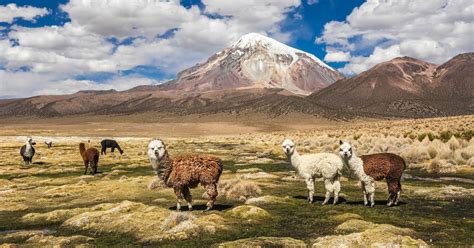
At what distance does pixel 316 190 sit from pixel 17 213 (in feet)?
41.0

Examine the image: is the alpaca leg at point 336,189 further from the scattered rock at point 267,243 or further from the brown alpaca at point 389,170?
the scattered rock at point 267,243

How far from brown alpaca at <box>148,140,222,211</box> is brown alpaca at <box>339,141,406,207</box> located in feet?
15.1

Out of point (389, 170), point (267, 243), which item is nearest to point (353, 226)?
point (267, 243)

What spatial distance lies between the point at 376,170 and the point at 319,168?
1.99 metres

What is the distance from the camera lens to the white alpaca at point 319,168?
15.0 metres

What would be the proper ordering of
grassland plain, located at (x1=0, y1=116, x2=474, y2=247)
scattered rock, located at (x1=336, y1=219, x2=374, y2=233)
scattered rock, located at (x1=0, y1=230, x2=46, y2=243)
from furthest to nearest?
1. scattered rock, located at (x1=0, y1=230, x2=46, y2=243)
2. scattered rock, located at (x1=336, y1=219, x2=374, y2=233)
3. grassland plain, located at (x1=0, y1=116, x2=474, y2=247)

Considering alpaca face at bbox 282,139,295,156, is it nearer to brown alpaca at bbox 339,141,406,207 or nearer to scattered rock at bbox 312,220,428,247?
brown alpaca at bbox 339,141,406,207

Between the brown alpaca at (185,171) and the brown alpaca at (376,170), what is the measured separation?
15.1 feet

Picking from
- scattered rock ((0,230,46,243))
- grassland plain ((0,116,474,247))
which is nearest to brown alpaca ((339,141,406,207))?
grassland plain ((0,116,474,247))

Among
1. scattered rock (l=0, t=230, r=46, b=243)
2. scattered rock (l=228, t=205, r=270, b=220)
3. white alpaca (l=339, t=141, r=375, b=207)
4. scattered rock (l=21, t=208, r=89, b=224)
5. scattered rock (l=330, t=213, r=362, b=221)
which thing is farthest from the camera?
white alpaca (l=339, t=141, r=375, b=207)

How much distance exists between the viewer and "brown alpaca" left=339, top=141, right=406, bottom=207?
14.4 metres

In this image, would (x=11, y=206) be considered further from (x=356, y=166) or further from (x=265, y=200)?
(x=356, y=166)

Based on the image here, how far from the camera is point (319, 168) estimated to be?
15312mm

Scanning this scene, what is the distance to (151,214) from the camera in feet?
43.3
